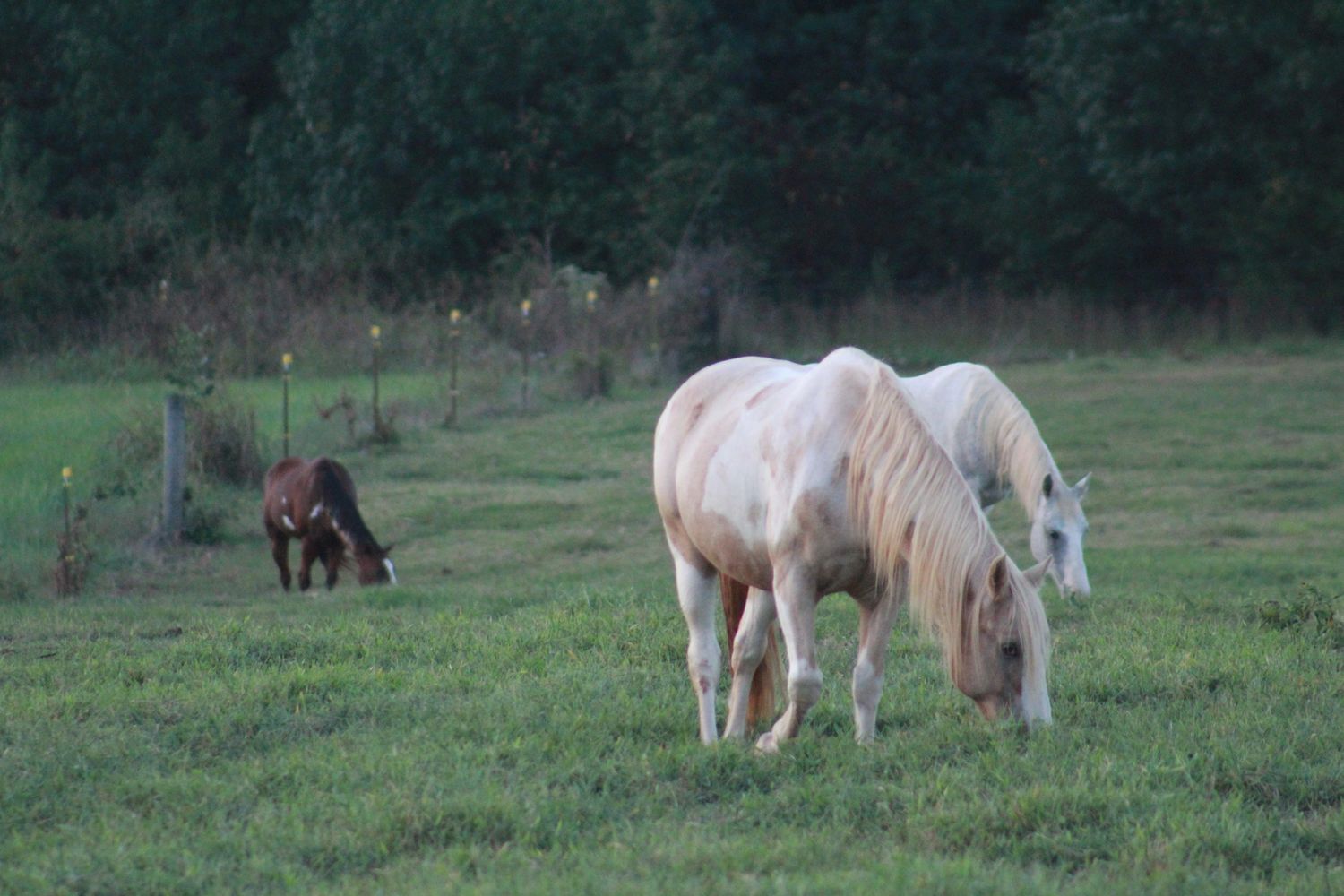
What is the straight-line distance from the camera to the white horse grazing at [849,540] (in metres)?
4.52

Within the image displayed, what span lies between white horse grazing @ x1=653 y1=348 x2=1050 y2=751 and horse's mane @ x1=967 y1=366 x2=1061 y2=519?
2851 mm

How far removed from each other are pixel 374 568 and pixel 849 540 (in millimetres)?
5609

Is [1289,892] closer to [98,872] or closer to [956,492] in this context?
[956,492]

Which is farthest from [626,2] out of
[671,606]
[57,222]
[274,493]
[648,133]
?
[671,606]

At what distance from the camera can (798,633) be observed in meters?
4.65

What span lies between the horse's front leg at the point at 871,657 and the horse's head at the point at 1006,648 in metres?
0.28

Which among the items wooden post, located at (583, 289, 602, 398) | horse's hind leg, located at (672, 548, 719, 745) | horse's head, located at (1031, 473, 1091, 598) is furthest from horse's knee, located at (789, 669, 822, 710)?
wooden post, located at (583, 289, 602, 398)

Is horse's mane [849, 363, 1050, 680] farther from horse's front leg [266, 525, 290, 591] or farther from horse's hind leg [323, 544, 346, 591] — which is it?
horse's front leg [266, 525, 290, 591]

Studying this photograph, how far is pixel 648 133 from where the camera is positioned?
29906mm

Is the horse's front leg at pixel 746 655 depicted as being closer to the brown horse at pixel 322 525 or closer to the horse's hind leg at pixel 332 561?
the brown horse at pixel 322 525

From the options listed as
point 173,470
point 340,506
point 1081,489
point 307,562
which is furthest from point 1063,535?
point 173,470

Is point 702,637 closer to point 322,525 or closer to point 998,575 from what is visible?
point 998,575

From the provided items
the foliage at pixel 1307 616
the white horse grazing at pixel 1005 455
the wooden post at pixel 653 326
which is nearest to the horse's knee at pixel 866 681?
the foliage at pixel 1307 616

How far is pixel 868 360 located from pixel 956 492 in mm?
638
